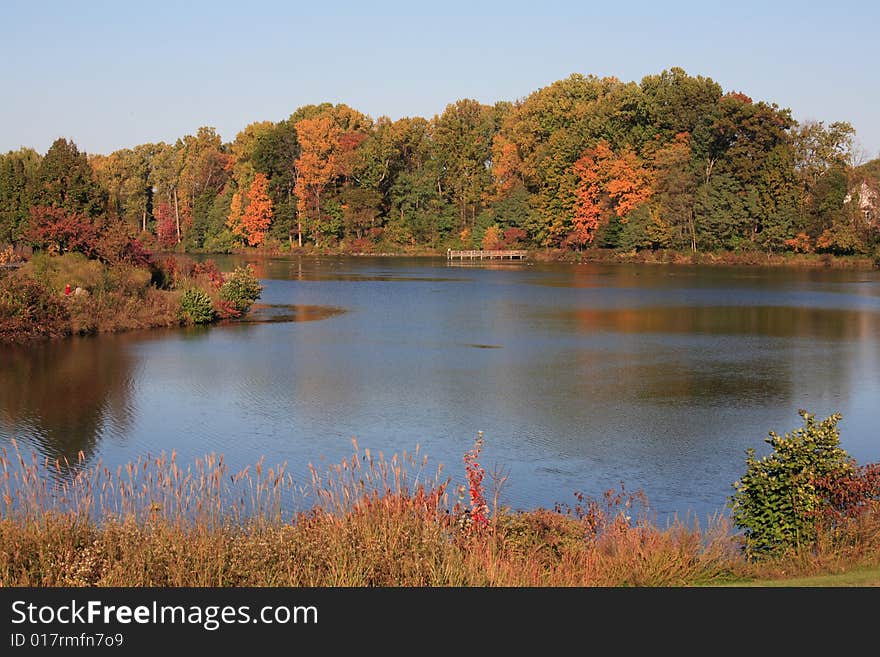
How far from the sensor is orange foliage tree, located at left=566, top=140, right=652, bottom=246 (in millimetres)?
74438

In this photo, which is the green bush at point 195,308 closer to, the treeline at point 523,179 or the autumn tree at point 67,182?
the autumn tree at point 67,182

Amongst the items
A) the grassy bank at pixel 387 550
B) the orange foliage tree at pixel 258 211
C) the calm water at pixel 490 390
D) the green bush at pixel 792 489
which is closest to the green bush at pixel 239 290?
the calm water at pixel 490 390

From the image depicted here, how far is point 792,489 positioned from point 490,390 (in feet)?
35.8

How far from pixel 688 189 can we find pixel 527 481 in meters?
61.7

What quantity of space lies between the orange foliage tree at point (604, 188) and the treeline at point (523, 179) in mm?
151

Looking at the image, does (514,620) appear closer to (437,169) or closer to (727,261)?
(727,261)

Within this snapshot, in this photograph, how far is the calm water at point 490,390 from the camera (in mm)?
14172

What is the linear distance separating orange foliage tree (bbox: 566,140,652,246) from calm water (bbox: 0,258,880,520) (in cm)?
3710

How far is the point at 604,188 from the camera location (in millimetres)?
76125

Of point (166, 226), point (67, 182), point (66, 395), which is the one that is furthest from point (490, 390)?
point (166, 226)

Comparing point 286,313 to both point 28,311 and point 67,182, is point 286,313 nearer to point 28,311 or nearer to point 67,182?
point 67,182

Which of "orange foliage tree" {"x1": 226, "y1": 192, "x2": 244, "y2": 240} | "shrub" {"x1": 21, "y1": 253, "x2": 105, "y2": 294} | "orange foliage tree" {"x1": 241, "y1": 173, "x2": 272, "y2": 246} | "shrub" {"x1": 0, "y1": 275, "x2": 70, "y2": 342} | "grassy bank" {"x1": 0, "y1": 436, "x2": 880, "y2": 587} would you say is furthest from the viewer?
"orange foliage tree" {"x1": 226, "y1": 192, "x2": 244, "y2": 240}

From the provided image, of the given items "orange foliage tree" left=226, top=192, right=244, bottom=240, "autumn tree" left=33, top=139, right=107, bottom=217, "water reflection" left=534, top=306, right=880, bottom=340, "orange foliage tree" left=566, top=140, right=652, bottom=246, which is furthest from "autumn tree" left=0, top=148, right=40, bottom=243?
"orange foliage tree" left=226, top=192, right=244, bottom=240

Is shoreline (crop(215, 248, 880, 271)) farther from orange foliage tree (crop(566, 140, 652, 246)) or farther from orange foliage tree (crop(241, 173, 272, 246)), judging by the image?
orange foliage tree (crop(241, 173, 272, 246))
